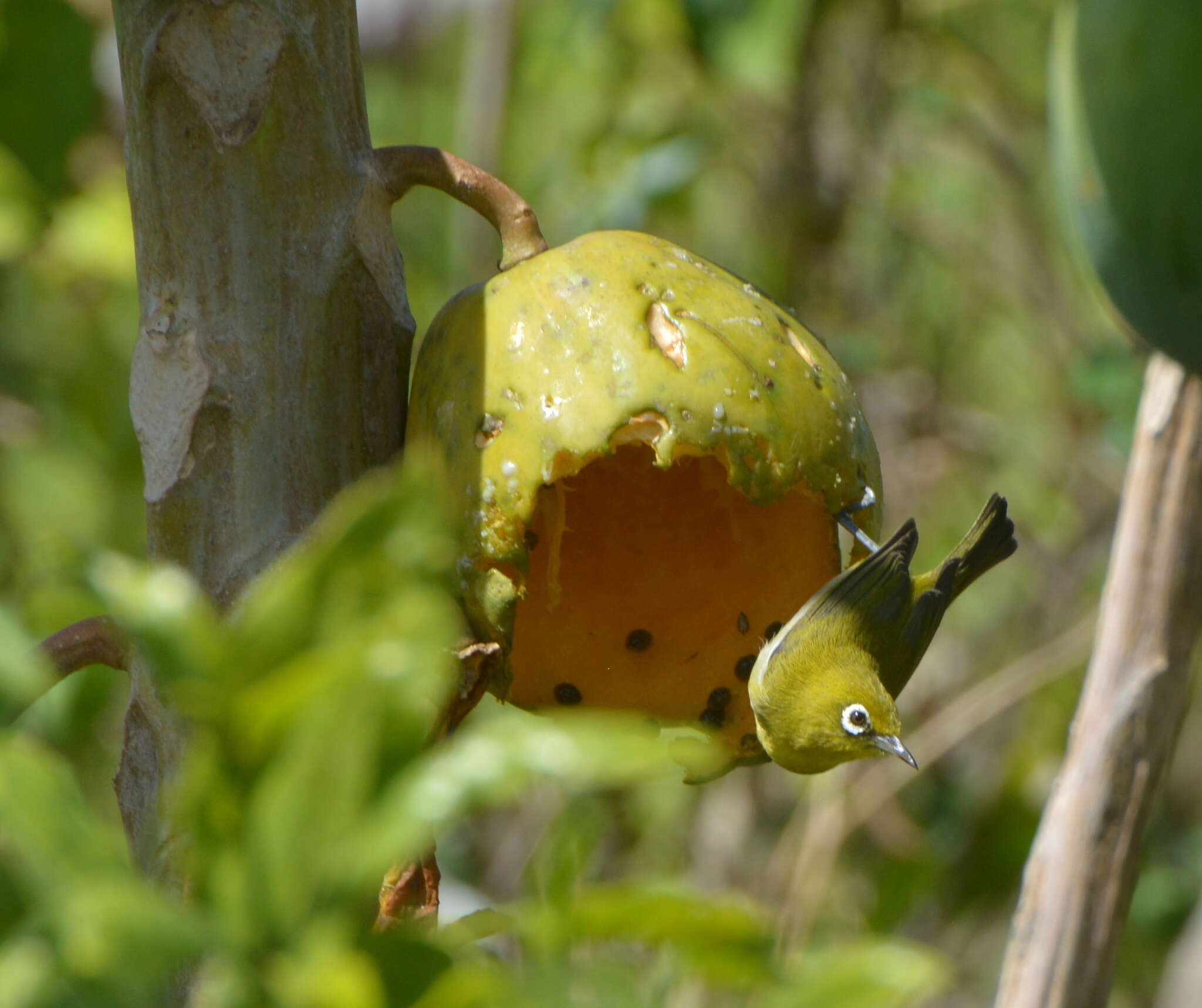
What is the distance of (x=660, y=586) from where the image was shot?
1.15 meters

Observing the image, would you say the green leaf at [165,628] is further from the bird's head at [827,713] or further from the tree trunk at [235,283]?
the bird's head at [827,713]

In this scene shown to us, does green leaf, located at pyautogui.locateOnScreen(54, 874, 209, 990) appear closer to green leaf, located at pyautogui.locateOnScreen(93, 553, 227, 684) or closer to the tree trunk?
green leaf, located at pyautogui.locateOnScreen(93, 553, 227, 684)

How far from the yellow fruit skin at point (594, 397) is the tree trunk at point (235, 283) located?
0.08 metres

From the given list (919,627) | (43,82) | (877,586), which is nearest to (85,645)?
(877,586)

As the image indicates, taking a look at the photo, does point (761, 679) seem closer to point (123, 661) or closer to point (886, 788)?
point (123, 661)

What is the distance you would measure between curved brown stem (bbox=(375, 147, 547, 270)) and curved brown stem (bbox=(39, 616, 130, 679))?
326 mm

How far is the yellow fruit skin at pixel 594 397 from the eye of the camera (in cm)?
89

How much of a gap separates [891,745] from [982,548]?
0.21m

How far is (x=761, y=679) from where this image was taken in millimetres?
1146

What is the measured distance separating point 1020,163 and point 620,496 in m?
2.23

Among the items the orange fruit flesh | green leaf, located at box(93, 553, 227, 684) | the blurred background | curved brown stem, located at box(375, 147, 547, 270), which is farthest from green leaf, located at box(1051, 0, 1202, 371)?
the blurred background

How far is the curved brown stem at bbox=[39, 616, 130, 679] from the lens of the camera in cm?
79

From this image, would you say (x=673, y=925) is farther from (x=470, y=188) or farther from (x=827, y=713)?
(x=827, y=713)

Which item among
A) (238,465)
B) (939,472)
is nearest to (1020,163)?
(939,472)
